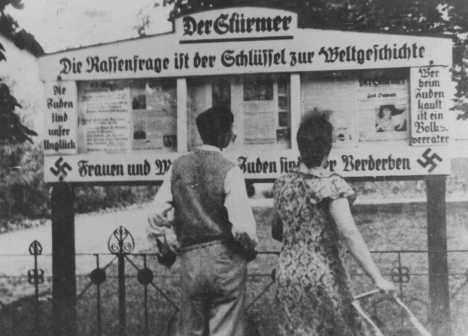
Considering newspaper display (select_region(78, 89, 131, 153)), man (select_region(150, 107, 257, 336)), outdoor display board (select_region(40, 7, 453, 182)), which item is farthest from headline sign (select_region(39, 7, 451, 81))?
man (select_region(150, 107, 257, 336))

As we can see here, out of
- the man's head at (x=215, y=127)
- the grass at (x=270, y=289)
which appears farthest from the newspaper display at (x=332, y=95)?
the man's head at (x=215, y=127)

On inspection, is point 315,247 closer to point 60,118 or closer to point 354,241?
point 354,241

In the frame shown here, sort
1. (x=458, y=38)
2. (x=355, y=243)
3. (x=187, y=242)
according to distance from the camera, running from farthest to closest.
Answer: (x=458, y=38) < (x=187, y=242) < (x=355, y=243)

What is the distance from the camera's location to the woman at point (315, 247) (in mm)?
3373

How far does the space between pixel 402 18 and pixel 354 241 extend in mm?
3156

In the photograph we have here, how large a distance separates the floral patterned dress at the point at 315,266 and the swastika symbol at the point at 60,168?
2.62 meters

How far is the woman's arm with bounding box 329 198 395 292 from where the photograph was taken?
3.16 meters

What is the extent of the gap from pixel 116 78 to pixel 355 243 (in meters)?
2.99

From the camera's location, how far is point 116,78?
5.36 meters

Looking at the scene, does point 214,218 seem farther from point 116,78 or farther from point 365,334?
point 116,78

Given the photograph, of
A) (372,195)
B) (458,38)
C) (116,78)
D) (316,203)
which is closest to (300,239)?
(316,203)

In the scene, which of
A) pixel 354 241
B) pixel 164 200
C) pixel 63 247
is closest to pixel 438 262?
pixel 354 241

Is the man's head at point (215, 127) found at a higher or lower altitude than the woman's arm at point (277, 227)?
higher

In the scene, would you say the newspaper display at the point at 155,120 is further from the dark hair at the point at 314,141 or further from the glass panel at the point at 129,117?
the dark hair at the point at 314,141
